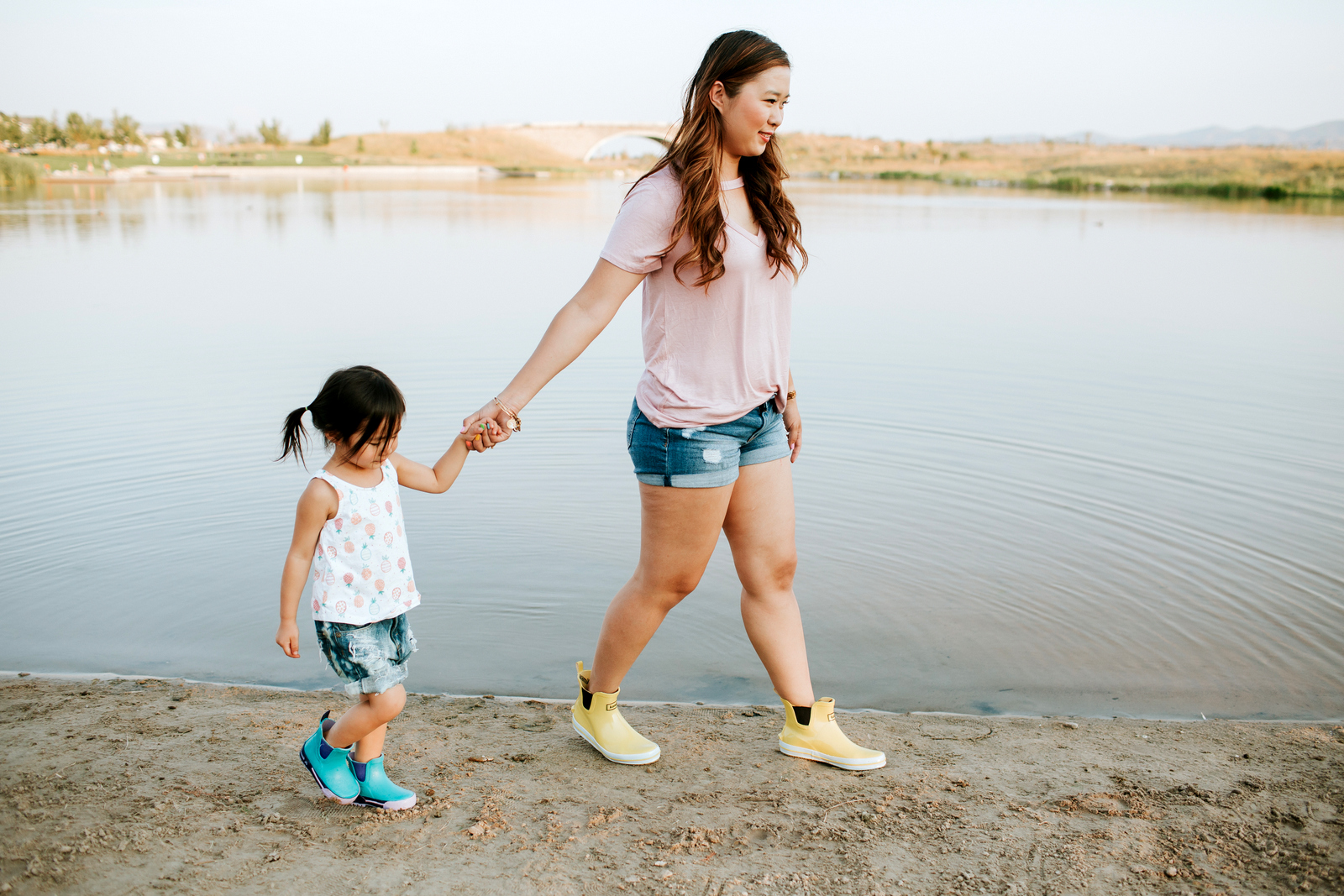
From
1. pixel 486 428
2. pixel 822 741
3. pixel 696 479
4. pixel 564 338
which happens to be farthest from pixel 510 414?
pixel 822 741

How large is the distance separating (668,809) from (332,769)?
86cm

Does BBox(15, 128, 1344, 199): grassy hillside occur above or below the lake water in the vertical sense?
above

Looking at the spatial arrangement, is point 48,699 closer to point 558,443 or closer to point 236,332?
point 558,443

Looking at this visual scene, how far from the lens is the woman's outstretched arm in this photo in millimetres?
2656

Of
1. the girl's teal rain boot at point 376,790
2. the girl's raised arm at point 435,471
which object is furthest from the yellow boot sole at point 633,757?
the girl's raised arm at point 435,471

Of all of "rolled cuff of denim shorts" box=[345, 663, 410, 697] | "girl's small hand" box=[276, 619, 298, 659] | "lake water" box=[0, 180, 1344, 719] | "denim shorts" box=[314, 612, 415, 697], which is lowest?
"lake water" box=[0, 180, 1344, 719]

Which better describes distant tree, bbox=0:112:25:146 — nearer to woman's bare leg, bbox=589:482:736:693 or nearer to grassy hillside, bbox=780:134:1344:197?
grassy hillside, bbox=780:134:1344:197

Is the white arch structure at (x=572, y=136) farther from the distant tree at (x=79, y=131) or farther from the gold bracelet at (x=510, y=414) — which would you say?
the gold bracelet at (x=510, y=414)

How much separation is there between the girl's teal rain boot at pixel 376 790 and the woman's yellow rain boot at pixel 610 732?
23.0 inches

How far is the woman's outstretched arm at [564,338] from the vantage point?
2656 millimetres

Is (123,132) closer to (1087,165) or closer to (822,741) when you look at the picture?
(1087,165)

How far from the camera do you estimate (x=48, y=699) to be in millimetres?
3404

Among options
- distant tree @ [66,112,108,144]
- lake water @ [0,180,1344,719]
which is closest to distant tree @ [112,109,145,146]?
distant tree @ [66,112,108,144]

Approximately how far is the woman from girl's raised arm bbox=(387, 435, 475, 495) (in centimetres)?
4
